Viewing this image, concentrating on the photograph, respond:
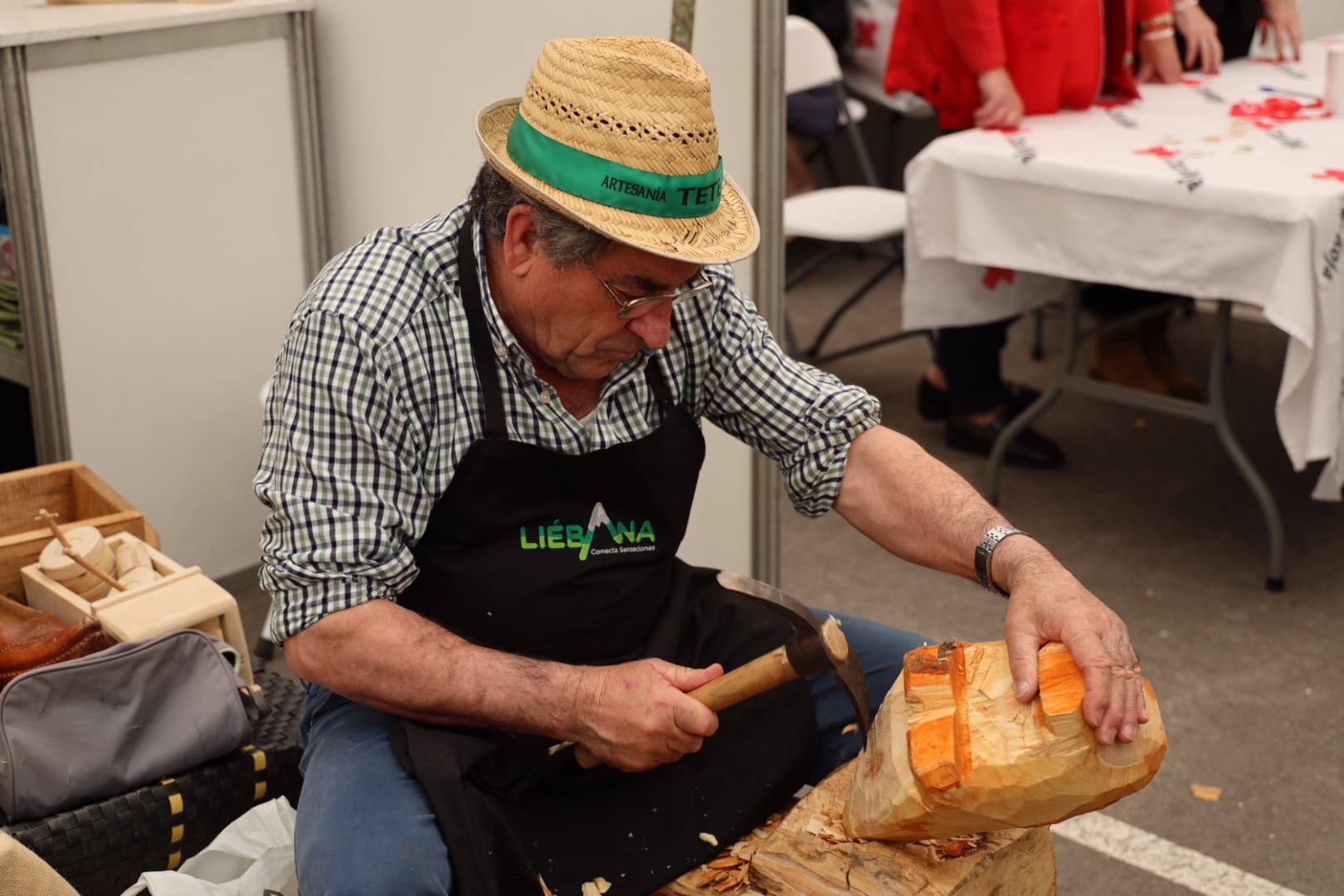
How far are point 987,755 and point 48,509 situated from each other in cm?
206

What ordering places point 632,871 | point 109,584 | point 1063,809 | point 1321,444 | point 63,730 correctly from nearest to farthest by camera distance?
point 1063,809 < point 632,871 < point 63,730 < point 109,584 < point 1321,444

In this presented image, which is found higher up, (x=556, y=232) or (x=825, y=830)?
(x=556, y=232)

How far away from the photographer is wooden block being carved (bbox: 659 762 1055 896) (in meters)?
1.72

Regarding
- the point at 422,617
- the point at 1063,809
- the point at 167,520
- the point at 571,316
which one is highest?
the point at 571,316

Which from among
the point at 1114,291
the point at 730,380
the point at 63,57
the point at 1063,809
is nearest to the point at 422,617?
the point at 730,380

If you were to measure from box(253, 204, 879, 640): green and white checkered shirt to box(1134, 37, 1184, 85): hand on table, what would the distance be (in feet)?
9.96

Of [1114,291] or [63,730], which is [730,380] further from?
[1114,291]

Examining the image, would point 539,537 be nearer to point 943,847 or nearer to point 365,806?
point 365,806

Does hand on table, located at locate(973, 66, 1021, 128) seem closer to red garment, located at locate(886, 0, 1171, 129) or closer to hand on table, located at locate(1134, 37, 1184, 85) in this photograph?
red garment, located at locate(886, 0, 1171, 129)

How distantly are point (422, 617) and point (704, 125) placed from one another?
709 millimetres

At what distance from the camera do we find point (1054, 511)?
14.1ft

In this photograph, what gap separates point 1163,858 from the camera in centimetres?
284

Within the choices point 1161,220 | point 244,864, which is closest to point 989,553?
point 244,864

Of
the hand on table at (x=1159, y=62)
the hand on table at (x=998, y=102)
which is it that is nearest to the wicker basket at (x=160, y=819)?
the hand on table at (x=998, y=102)
